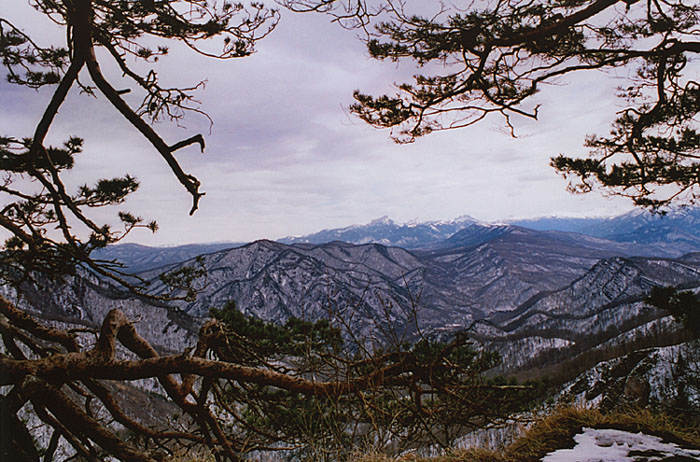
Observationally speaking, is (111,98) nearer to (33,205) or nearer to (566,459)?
(33,205)

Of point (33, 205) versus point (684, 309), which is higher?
point (33, 205)

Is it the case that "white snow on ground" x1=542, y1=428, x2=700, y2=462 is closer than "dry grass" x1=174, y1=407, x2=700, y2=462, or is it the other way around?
"white snow on ground" x1=542, y1=428, x2=700, y2=462

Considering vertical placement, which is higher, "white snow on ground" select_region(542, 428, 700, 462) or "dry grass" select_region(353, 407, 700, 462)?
"white snow on ground" select_region(542, 428, 700, 462)

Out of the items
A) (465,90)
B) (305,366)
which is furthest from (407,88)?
(305,366)

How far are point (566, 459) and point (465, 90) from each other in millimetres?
5507

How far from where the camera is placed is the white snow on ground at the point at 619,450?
241 centimetres

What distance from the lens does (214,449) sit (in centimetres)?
256

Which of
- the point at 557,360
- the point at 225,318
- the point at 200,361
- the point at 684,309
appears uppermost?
the point at 200,361

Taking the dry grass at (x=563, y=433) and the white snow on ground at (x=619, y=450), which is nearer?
the white snow on ground at (x=619, y=450)

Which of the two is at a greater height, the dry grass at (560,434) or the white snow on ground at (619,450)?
the white snow on ground at (619,450)

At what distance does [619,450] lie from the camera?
2.54m

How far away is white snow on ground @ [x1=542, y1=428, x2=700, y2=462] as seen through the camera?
2414 millimetres

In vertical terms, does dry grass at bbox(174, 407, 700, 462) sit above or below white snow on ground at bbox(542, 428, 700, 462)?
below

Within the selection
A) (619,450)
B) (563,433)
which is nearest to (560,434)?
(563,433)
